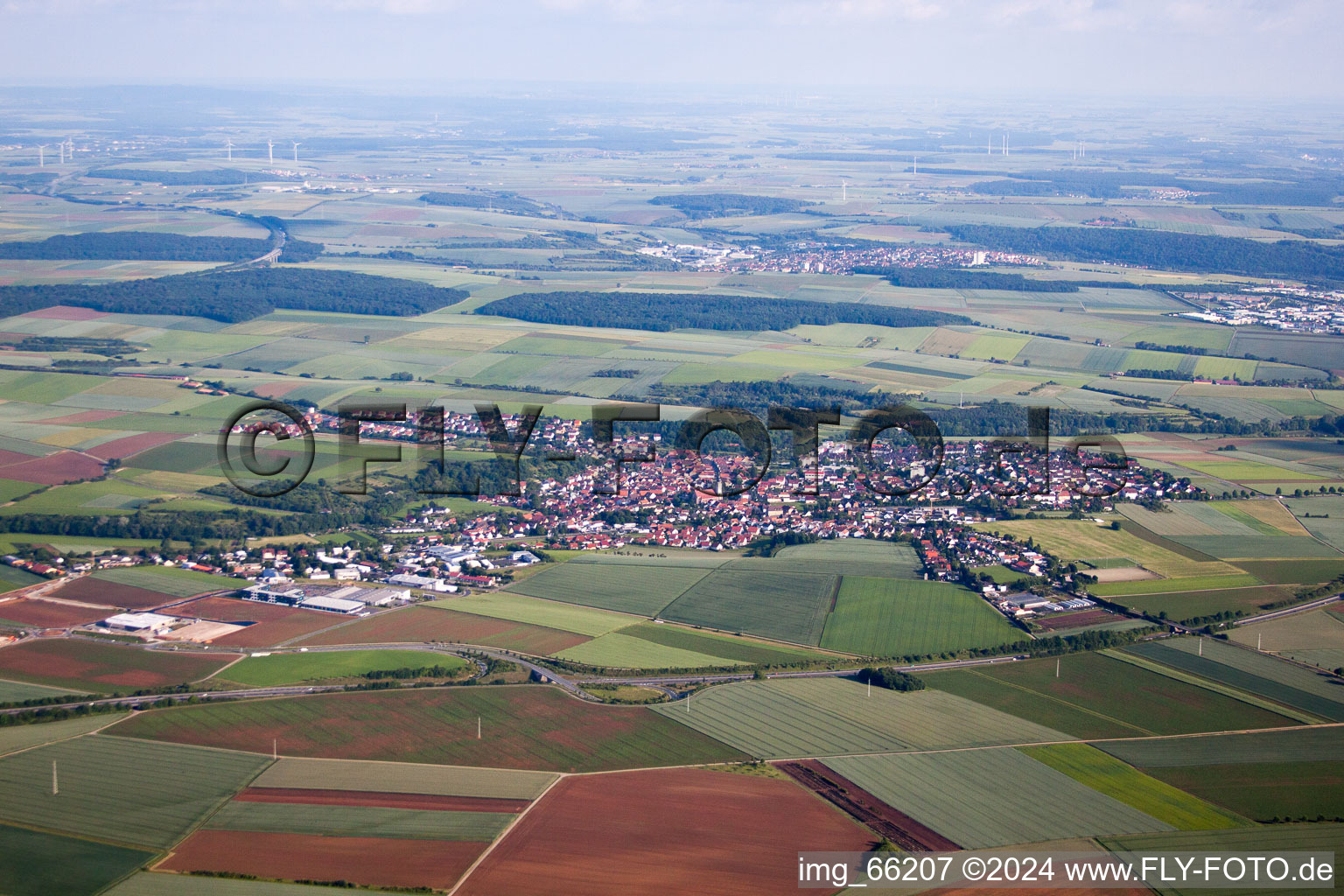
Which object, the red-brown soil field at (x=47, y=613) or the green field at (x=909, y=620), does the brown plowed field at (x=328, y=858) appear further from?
the green field at (x=909, y=620)

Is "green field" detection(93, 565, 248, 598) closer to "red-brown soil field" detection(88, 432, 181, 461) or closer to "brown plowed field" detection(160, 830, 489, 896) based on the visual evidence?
"red-brown soil field" detection(88, 432, 181, 461)

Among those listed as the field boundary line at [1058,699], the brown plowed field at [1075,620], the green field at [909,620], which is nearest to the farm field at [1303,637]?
the brown plowed field at [1075,620]

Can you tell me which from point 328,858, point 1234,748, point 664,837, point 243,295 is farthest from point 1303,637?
point 243,295

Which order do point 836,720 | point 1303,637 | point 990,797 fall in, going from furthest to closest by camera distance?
point 1303,637 < point 836,720 < point 990,797

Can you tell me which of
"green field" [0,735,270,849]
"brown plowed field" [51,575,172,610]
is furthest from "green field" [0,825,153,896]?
"brown plowed field" [51,575,172,610]

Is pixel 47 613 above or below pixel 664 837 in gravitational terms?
above

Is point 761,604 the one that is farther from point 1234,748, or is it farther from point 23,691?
point 23,691
